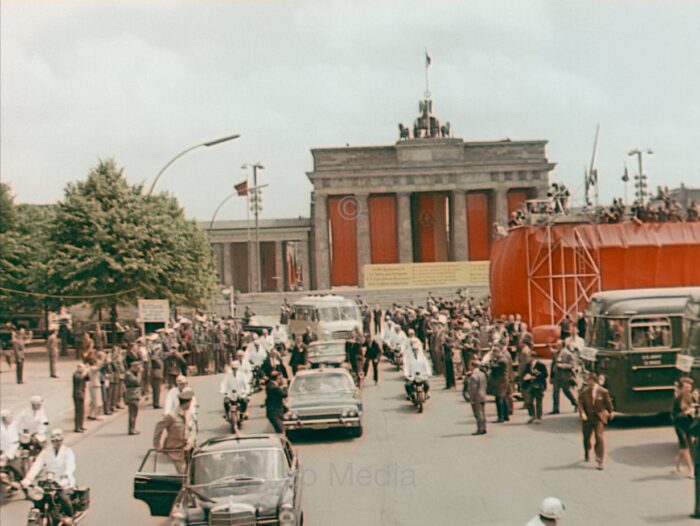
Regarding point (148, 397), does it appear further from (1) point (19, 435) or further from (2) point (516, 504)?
(2) point (516, 504)

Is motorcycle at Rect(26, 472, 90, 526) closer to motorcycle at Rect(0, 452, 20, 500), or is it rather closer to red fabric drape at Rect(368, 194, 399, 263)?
motorcycle at Rect(0, 452, 20, 500)

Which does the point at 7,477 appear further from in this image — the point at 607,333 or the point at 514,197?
the point at 514,197

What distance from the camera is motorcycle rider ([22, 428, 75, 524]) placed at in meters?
10.6

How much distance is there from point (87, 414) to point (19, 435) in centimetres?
852

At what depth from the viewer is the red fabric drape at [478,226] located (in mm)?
71688

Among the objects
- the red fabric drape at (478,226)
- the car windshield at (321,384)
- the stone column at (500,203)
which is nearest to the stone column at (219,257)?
the red fabric drape at (478,226)

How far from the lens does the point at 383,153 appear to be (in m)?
71.8

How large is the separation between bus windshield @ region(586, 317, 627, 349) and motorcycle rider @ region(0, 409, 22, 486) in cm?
1102

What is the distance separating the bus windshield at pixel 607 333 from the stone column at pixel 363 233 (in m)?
53.4

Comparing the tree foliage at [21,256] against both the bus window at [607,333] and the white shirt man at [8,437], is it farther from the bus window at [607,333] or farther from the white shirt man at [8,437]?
the bus window at [607,333]

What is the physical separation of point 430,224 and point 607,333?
58.5m

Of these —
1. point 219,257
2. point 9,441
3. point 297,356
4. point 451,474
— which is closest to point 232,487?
point 451,474

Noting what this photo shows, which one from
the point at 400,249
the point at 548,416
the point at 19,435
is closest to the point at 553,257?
the point at 548,416

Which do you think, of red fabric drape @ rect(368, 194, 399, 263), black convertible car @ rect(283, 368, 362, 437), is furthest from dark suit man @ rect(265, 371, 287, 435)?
red fabric drape @ rect(368, 194, 399, 263)
